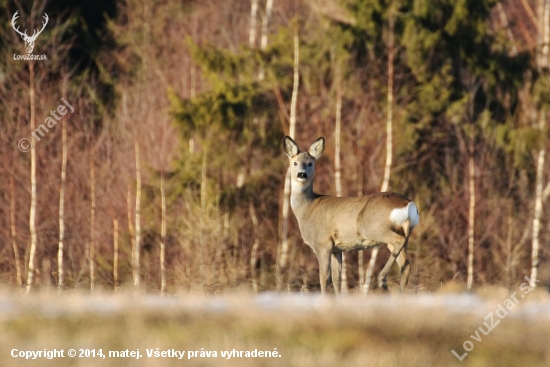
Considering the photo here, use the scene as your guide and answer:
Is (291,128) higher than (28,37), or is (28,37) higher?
(28,37)

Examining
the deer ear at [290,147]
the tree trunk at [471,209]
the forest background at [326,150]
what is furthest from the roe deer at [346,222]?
the tree trunk at [471,209]

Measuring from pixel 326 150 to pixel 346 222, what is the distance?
1266 cm

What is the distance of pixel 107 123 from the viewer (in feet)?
80.1

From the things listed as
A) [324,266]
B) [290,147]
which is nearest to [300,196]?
[290,147]

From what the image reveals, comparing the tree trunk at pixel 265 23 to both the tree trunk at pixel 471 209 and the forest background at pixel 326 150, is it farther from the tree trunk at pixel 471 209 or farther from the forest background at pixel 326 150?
the tree trunk at pixel 471 209

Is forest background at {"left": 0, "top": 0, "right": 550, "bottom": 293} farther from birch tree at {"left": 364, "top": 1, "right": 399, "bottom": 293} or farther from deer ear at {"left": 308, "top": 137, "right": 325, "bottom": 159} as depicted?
deer ear at {"left": 308, "top": 137, "right": 325, "bottom": 159}

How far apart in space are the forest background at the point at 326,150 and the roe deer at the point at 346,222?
881cm

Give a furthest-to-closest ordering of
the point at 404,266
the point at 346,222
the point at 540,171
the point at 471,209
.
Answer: the point at 540,171
the point at 471,209
the point at 346,222
the point at 404,266

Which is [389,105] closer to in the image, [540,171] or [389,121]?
[389,121]

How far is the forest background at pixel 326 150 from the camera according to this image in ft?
66.2

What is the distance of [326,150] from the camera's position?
71.4 ft

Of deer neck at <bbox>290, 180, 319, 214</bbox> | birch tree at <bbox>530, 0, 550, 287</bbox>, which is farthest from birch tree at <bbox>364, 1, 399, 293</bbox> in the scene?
deer neck at <bbox>290, 180, 319, 214</bbox>

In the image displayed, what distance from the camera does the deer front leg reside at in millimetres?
8766

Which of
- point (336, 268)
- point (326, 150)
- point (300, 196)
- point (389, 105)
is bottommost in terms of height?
point (336, 268)
